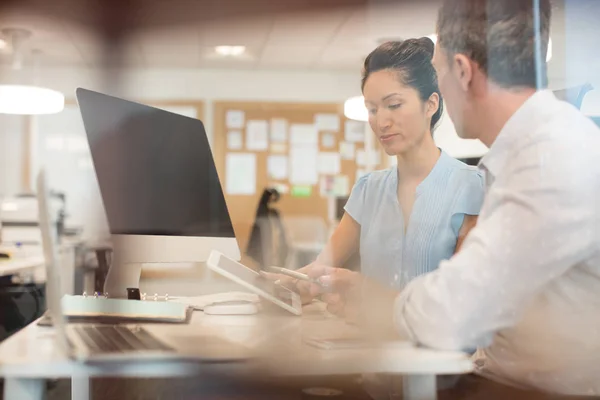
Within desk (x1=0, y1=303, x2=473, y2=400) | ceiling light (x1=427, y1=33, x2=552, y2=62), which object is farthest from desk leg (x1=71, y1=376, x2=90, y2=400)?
ceiling light (x1=427, y1=33, x2=552, y2=62)

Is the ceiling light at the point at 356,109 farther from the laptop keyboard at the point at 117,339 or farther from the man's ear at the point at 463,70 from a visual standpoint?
the laptop keyboard at the point at 117,339

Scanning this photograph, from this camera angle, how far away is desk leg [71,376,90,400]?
127 cm

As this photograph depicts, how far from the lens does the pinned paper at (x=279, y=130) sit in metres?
1.39

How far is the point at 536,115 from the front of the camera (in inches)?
43.3

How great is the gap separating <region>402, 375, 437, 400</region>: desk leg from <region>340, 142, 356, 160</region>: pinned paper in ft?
1.69

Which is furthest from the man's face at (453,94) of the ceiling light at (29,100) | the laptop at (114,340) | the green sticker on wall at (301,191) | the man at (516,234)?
the ceiling light at (29,100)

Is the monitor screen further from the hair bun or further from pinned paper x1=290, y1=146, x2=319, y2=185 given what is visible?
the hair bun

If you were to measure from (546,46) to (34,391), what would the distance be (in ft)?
3.96

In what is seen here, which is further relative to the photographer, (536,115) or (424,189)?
(424,189)

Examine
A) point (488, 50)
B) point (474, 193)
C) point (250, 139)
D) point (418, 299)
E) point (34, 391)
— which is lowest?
point (34, 391)

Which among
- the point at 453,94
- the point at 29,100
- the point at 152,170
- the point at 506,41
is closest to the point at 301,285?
the point at 152,170

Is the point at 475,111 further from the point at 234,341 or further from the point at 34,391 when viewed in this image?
the point at 34,391

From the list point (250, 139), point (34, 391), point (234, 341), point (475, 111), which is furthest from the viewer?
point (250, 139)

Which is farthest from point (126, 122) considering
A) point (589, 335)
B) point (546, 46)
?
point (589, 335)
